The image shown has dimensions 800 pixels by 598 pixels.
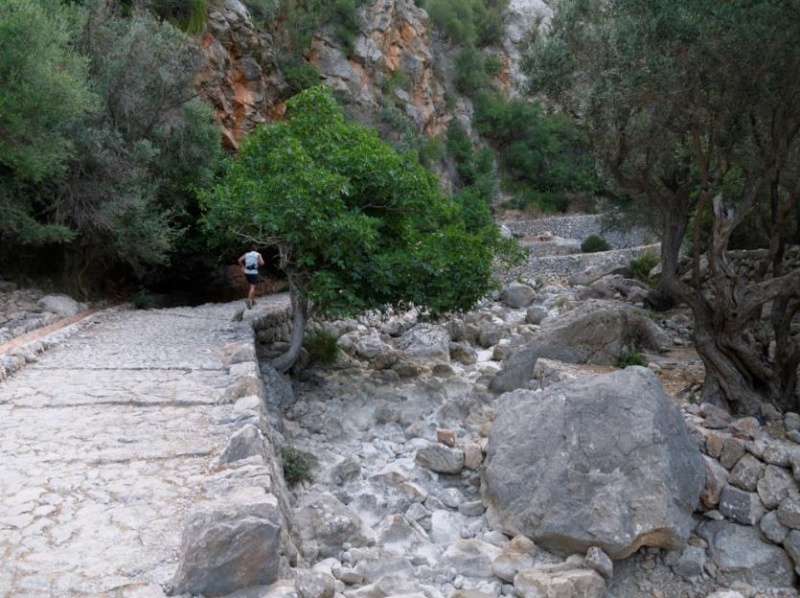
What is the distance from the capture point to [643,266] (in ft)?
77.6

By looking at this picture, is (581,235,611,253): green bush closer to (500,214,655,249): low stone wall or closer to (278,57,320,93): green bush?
(500,214,655,249): low stone wall

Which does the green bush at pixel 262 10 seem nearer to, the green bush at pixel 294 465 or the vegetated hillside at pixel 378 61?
the vegetated hillside at pixel 378 61

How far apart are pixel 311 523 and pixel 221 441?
1498mm

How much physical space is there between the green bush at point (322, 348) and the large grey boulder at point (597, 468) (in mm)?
5436

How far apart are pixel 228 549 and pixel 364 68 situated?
28.9 m

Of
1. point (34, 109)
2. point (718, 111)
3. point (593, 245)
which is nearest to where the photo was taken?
point (718, 111)

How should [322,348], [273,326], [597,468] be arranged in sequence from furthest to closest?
[273,326]
[322,348]
[597,468]

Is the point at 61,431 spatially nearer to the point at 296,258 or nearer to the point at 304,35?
the point at 296,258

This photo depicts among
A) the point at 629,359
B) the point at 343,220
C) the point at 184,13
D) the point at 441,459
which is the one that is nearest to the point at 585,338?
the point at 629,359

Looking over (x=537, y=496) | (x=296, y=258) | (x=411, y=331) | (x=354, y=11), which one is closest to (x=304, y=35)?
(x=354, y=11)

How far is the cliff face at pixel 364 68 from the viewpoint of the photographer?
71.7 feet

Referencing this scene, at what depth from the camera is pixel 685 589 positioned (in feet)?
22.1

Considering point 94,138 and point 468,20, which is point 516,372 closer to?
point 94,138

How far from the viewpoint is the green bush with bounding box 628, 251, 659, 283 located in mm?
23312
